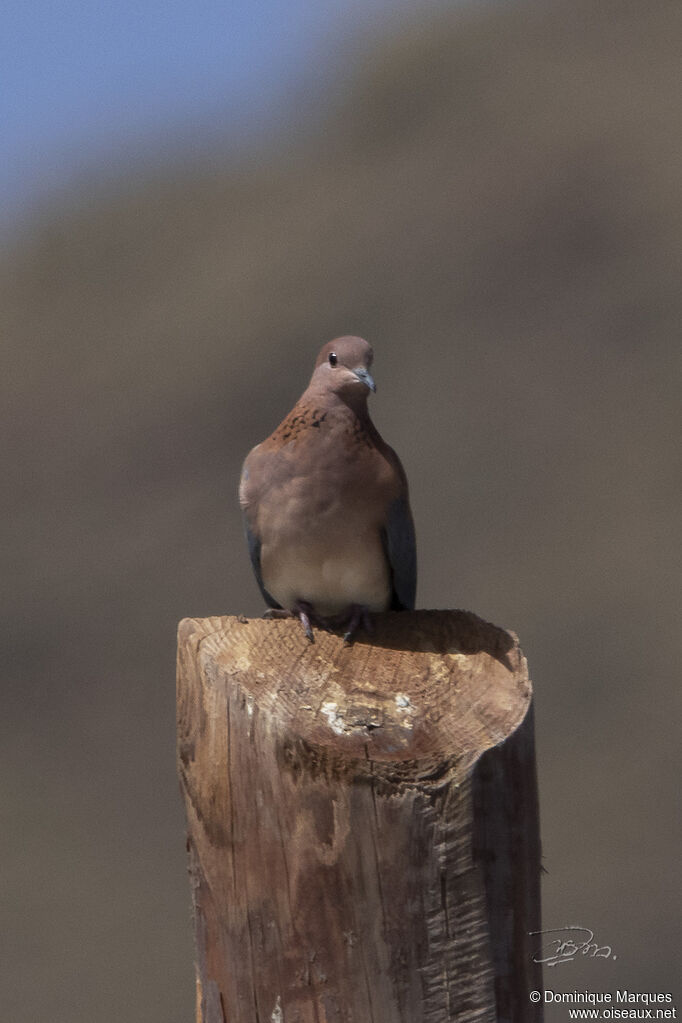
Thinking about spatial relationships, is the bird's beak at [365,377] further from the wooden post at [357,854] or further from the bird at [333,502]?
the wooden post at [357,854]

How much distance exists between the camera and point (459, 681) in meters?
4.30

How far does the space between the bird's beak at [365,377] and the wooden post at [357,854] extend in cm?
162

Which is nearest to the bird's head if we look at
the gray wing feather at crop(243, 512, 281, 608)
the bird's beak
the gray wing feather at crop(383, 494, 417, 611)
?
the bird's beak

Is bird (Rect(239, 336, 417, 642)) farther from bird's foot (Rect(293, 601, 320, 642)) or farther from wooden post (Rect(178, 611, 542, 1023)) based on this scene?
wooden post (Rect(178, 611, 542, 1023))

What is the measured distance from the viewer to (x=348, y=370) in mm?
5566

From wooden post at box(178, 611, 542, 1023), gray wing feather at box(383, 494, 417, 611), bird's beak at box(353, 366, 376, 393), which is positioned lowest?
wooden post at box(178, 611, 542, 1023)

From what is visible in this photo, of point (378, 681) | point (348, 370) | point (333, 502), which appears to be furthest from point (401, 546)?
point (378, 681)

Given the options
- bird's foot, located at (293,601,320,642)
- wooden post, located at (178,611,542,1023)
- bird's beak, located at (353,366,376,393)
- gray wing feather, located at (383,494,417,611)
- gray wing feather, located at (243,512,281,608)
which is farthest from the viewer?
gray wing feather, located at (243,512,281,608)

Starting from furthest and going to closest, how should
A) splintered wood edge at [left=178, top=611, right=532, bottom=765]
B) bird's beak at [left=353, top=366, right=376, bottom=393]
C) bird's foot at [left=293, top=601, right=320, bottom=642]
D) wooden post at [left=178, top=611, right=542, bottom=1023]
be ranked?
1. bird's beak at [left=353, top=366, right=376, bottom=393]
2. bird's foot at [left=293, top=601, right=320, bottom=642]
3. splintered wood edge at [left=178, top=611, right=532, bottom=765]
4. wooden post at [left=178, top=611, right=542, bottom=1023]

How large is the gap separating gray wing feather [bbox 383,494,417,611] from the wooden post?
62.3 inches

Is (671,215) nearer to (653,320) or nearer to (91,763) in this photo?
(653,320)

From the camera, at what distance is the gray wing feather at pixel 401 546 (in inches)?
223

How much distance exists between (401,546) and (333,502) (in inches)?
13.0

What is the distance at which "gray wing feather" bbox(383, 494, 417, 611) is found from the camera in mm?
5660
